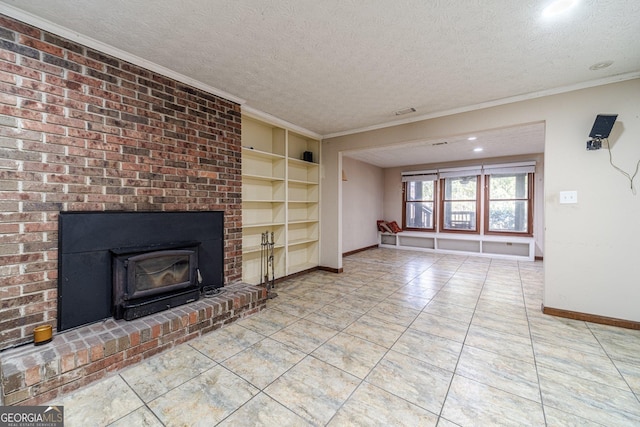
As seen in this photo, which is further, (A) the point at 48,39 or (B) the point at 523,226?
(B) the point at 523,226

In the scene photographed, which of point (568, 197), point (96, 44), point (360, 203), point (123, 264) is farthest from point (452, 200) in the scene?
point (96, 44)

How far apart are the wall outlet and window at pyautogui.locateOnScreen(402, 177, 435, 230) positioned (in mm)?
4429

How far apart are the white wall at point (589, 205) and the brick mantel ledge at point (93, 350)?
12.4 ft

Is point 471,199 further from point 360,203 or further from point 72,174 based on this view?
point 72,174

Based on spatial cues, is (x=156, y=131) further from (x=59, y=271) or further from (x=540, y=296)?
(x=540, y=296)

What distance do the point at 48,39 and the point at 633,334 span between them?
5.72 m

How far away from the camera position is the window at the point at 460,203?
6801 millimetres

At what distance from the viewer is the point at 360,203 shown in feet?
22.8

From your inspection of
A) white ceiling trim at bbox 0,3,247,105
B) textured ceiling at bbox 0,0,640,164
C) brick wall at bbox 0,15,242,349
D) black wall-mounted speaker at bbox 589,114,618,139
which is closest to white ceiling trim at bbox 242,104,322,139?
textured ceiling at bbox 0,0,640,164

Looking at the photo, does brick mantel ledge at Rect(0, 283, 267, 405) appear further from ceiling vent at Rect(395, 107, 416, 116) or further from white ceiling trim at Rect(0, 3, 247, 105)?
ceiling vent at Rect(395, 107, 416, 116)

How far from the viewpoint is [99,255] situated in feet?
7.07

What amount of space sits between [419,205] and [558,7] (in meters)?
6.17

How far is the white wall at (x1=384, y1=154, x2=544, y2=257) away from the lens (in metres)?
5.91

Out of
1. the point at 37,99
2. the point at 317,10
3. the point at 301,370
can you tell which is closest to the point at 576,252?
the point at 301,370
